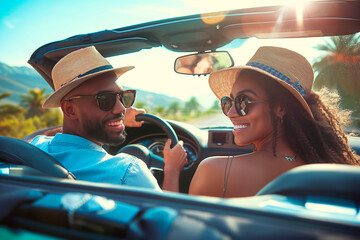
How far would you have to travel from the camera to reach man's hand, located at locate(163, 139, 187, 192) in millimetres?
2555

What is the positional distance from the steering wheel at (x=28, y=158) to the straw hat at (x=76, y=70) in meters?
0.78

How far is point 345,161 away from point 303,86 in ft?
1.98

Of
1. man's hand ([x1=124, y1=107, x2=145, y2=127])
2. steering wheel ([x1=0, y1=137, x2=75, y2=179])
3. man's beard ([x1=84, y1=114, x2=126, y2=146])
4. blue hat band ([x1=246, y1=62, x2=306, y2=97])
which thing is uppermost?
blue hat band ([x1=246, y1=62, x2=306, y2=97])

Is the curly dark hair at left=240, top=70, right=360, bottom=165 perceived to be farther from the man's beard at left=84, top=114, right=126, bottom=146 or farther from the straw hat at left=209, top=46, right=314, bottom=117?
the man's beard at left=84, top=114, right=126, bottom=146

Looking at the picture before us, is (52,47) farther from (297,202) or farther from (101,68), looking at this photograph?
(297,202)

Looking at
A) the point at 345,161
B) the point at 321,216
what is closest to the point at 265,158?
the point at 345,161

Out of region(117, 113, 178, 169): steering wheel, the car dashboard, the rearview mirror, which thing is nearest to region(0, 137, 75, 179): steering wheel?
region(117, 113, 178, 169): steering wheel

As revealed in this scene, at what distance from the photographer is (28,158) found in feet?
4.80

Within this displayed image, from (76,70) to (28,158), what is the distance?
104cm

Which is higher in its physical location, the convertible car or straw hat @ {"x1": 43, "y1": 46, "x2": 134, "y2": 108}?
straw hat @ {"x1": 43, "y1": 46, "x2": 134, "y2": 108}

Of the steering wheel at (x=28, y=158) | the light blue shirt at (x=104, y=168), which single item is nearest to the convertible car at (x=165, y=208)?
the steering wheel at (x=28, y=158)

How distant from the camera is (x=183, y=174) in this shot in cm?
351

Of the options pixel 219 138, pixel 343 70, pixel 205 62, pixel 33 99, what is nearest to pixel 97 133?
pixel 205 62

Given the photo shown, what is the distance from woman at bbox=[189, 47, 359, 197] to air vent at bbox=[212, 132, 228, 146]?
146 cm
